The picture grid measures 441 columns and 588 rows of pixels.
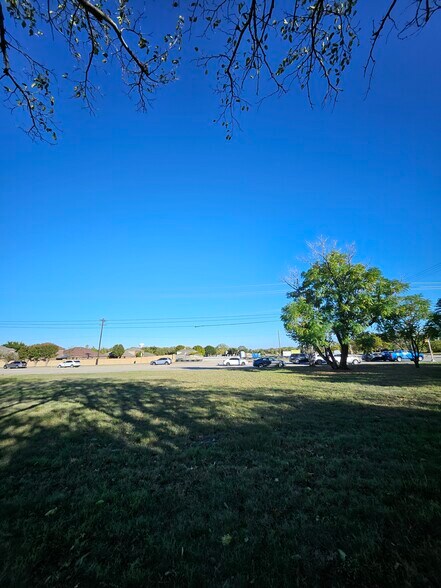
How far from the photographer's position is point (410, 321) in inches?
1005

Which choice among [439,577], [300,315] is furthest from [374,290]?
[439,577]

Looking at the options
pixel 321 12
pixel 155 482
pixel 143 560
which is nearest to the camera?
pixel 143 560

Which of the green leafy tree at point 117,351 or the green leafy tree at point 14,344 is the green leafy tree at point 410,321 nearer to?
the green leafy tree at point 117,351

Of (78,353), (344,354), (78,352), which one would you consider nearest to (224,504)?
(344,354)

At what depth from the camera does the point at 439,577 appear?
2094 millimetres

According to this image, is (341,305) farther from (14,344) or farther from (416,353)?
(14,344)

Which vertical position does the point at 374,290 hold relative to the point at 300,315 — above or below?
above

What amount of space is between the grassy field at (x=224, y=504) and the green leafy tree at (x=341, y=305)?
1813 cm

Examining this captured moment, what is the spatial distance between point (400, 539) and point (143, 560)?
2253mm

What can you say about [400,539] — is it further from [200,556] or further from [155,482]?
[155,482]

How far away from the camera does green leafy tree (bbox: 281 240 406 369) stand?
23.9 meters

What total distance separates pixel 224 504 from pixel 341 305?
77.2ft

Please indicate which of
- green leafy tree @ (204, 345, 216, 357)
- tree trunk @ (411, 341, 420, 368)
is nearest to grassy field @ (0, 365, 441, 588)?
tree trunk @ (411, 341, 420, 368)

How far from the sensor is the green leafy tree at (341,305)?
78.5 feet
